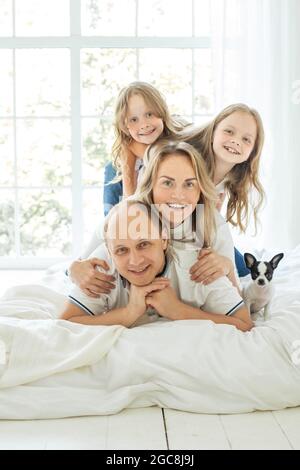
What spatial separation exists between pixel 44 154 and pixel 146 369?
11.9 feet

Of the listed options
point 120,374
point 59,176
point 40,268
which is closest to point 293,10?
point 59,176

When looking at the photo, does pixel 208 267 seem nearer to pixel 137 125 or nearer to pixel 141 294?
pixel 141 294

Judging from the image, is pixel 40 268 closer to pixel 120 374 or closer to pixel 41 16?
pixel 41 16

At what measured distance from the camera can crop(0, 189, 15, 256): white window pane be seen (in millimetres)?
5391

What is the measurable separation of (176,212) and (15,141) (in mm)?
3181

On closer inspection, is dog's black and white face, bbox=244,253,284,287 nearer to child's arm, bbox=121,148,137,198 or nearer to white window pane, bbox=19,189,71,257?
child's arm, bbox=121,148,137,198

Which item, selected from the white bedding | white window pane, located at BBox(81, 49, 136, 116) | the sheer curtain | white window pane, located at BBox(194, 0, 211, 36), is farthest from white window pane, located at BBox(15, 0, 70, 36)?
the white bedding

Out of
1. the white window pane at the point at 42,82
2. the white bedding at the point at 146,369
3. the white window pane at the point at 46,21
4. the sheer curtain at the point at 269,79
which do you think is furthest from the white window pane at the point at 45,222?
the white bedding at the point at 146,369

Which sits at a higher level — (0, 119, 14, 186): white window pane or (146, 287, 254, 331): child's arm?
(0, 119, 14, 186): white window pane

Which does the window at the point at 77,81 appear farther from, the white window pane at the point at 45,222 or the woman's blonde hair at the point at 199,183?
the woman's blonde hair at the point at 199,183

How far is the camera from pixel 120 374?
1.94 metres

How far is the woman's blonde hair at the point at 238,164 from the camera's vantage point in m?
2.50

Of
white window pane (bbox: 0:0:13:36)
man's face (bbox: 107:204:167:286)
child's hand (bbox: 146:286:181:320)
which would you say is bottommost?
Answer: child's hand (bbox: 146:286:181:320)

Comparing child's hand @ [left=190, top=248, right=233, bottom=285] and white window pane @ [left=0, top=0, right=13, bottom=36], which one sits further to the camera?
white window pane @ [left=0, top=0, right=13, bottom=36]
